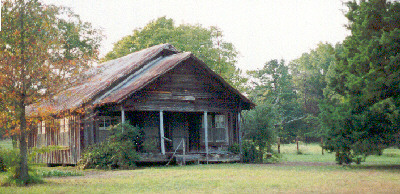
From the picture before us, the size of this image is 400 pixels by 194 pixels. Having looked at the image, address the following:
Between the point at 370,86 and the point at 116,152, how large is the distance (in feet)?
38.3

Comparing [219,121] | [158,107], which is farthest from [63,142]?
[219,121]

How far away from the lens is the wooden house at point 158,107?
85.1 ft

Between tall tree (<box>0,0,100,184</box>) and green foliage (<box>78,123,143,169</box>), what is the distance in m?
7.78

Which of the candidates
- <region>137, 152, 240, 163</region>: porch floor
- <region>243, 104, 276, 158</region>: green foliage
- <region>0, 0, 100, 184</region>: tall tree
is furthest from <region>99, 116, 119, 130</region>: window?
<region>0, 0, 100, 184</region>: tall tree

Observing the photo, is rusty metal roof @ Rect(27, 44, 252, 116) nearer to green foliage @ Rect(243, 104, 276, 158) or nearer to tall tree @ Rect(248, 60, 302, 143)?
green foliage @ Rect(243, 104, 276, 158)

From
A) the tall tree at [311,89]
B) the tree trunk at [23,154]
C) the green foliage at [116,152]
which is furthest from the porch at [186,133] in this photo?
the tall tree at [311,89]

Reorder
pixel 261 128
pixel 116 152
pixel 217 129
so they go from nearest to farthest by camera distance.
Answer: pixel 116 152 < pixel 261 128 < pixel 217 129

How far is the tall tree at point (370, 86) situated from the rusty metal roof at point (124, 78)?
28.5 feet

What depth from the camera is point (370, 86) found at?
20.1m

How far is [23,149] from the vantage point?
51.6ft

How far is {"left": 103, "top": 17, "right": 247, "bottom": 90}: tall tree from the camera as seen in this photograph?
5159 centimetres

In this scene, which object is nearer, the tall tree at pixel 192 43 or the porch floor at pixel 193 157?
the porch floor at pixel 193 157

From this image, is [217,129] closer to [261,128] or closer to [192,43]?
[261,128]

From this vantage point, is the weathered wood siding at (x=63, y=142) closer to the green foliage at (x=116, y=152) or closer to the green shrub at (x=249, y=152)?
the green foliage at (x=116, y=152)
